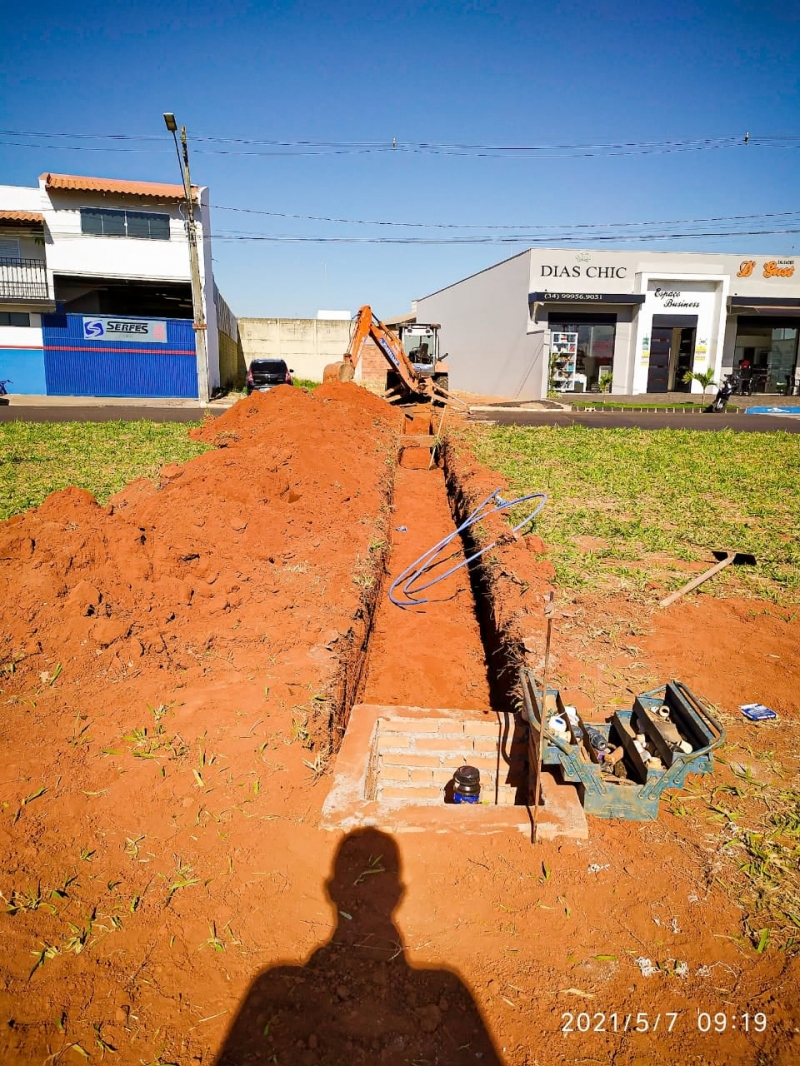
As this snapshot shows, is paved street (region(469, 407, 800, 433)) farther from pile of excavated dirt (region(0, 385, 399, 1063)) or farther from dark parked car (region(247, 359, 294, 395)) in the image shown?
pile of excavated dirt (region(0, 385, 399, 1063))

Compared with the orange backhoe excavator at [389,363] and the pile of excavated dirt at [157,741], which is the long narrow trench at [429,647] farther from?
the orange backhoe excavator at [389,363]

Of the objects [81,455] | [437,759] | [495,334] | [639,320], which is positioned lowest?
[437,759]

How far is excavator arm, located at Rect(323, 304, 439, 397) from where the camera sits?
57.7 ft

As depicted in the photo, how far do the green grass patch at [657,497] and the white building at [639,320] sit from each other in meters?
15.2

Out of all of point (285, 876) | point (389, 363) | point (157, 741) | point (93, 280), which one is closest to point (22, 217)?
point (93, 280)

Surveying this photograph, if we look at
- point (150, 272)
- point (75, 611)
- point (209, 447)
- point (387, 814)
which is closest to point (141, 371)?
point (150, 272)

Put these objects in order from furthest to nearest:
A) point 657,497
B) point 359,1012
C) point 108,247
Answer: point 108,247 < point 657,497 < point 359,1012

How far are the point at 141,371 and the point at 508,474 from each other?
854 inches

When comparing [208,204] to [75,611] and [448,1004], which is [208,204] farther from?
[448,1004]

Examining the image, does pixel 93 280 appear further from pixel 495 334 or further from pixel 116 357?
pixel 495 334

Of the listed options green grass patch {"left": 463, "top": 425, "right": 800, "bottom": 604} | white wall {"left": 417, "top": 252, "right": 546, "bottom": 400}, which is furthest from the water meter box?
white wall {"left": 417, "top": 252, "right": 546, "bottom": 400}

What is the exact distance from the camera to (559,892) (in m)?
3.22

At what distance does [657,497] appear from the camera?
10453 millimetres

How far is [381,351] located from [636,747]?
16819 mm
